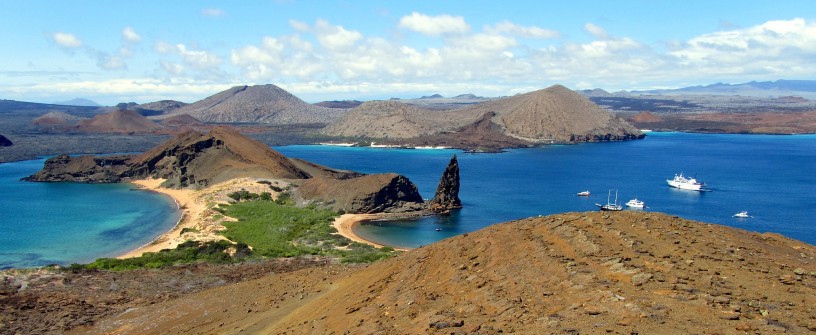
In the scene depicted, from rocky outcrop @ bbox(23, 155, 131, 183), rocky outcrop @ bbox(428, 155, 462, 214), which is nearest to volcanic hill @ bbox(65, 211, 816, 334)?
rocky outcrop @ bbox(428, 155, 462, 214)

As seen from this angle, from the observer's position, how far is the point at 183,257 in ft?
141

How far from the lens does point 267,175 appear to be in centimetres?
8125

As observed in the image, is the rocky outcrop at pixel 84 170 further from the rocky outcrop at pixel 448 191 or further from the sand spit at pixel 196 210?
the rocky outcrop at pixel 448 191

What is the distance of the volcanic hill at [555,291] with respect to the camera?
1416cm

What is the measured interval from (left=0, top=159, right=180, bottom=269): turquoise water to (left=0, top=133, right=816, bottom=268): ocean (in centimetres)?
12

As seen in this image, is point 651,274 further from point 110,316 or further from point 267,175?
point 267,175

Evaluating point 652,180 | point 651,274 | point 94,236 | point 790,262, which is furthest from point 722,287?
point 652,180

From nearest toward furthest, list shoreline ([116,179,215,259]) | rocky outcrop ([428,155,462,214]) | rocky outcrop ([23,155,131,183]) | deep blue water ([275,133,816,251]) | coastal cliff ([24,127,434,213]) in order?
shoreline ([116,179,215,259])
deep blue water ([275,133,816,251])
coastal cliff ([24,127,434,213])
rocky outcrop ([428,155,462,214])
rocky outcrop ([23,155,131,183])

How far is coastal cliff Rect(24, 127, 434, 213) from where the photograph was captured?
237 ft

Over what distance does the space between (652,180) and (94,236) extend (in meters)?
86.9

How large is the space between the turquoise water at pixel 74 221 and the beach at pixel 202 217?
1.70 m

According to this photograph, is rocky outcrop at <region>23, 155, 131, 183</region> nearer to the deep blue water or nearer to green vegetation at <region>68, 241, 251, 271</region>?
the deep blue water

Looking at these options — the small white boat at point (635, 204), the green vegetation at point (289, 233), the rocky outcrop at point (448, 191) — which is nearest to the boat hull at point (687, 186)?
the small white boat at point (635, 204)

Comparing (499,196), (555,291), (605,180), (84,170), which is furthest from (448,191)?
(84,170)
